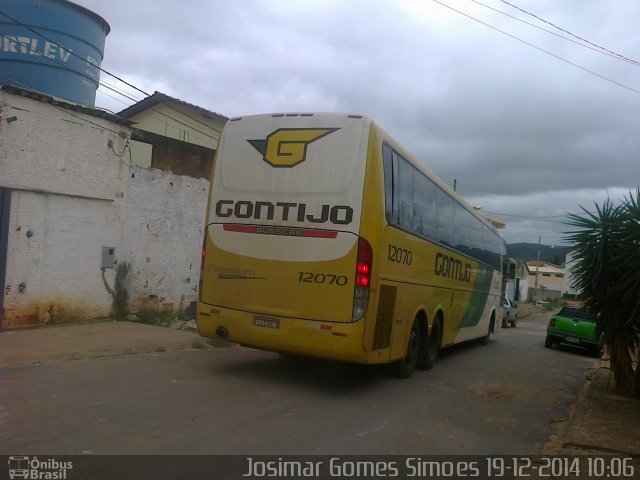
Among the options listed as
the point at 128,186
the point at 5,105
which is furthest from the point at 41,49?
the point at 128,186

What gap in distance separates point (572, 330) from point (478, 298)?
5.10 metres

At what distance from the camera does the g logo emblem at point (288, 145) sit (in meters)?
7.97

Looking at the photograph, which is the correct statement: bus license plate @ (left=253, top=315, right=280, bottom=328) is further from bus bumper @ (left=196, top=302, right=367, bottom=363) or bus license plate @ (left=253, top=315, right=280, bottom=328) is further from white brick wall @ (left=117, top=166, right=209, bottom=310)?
white brick wall @ (left=117, top=166, right=209, bottom=310)

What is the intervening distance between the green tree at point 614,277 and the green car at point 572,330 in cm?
811

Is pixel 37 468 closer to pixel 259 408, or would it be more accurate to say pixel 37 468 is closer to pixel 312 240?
pixel 259 408

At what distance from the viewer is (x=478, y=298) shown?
14812 mm

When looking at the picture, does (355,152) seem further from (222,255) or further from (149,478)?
(149,478)

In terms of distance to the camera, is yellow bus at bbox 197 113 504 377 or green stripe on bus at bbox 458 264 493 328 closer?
yellow bus at bbox 197 113 504 377

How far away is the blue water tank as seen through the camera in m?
12.2

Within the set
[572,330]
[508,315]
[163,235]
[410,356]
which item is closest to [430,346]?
[410,356]

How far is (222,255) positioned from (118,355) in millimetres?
2909

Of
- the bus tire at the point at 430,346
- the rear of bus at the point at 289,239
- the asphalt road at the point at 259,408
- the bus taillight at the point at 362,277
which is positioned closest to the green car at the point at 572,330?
the asphalt road at the point at 259,408

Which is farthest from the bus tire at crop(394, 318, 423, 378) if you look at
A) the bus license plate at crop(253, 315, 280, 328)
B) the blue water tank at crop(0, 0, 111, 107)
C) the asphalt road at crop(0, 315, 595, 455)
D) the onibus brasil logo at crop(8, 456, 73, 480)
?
the blue water tank at crop(0, 0, 111, 107)

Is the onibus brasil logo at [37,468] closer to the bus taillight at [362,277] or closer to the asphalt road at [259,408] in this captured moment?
the asphalt road at [259,408]
